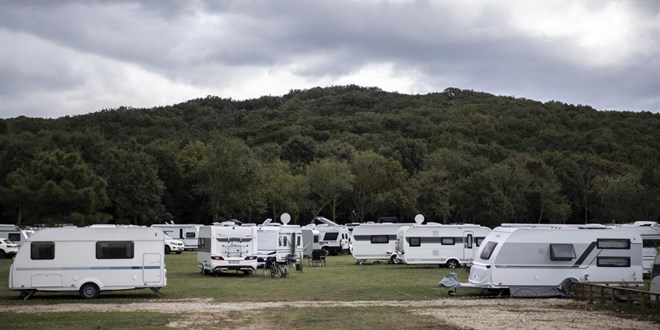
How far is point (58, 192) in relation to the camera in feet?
151

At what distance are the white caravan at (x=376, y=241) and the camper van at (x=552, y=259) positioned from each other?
60.2 ft

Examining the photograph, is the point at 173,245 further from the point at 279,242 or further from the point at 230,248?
the point at 230,248

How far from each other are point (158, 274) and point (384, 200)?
50.1 meters

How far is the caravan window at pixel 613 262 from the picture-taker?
25.0 meters

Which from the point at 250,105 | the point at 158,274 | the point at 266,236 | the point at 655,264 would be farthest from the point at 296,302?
the point at 250,105

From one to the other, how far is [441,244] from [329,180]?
35.1 m

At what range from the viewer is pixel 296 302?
2212 cm

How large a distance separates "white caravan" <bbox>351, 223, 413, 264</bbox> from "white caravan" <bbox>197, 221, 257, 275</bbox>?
11.7 metres

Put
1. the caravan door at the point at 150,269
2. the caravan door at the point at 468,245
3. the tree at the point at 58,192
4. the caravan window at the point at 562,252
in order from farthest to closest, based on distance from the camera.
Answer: the tree at the point at 58,192
the caravan door at the point at 468,245
the caravan window at the point at 562,252
the caravan door at the point at 150,269

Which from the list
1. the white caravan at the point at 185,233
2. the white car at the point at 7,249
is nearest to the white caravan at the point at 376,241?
the white caravan at the point at 185,233

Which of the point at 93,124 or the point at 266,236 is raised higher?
the point at 93,124

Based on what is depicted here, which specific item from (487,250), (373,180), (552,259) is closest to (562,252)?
(552,259)

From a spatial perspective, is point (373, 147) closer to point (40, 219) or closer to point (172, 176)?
point (172, 176)

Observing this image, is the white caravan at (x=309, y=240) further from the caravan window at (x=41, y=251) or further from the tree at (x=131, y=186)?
the caravan window at (x=41, y=251)
